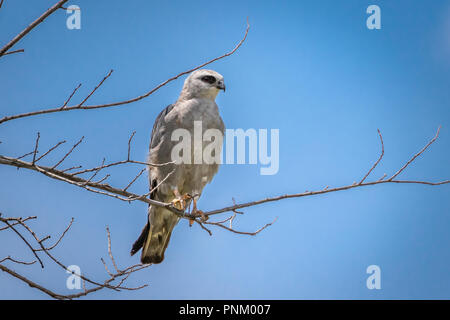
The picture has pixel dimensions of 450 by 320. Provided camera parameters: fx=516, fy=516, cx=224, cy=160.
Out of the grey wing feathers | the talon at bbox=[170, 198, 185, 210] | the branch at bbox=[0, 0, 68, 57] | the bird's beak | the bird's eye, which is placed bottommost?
the talon at bbox=[170, 198, 185, 210]

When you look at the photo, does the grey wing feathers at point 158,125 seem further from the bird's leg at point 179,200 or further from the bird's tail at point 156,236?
the bird's tail at point 156,236

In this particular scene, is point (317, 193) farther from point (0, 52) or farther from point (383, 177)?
point (0, 52)

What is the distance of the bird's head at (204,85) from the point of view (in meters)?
6.13

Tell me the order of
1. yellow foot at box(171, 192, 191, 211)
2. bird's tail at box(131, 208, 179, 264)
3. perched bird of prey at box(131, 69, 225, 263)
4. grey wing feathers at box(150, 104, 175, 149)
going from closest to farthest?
1. yellow foot at box(171, 192, 191, 211)
2. perched bird of prey at box(131, 69, 225, 263)
3. grey wing feathers at box(150, 104, 175, 149)
4. bird's tail at box(131, 208, 179, 264)

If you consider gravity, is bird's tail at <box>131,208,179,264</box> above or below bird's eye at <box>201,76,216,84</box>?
below

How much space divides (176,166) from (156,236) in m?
1.00

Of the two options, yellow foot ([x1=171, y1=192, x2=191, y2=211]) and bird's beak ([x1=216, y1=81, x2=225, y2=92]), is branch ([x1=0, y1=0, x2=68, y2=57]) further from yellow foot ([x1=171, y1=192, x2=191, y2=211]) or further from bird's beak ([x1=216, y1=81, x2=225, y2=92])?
bird's beak ([x1=216, y1=81, x2=225, y2=92])

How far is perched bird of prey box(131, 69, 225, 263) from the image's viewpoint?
225 inches

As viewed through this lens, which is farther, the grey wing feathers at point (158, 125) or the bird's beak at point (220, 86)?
the bird's beak at point (220, 86)

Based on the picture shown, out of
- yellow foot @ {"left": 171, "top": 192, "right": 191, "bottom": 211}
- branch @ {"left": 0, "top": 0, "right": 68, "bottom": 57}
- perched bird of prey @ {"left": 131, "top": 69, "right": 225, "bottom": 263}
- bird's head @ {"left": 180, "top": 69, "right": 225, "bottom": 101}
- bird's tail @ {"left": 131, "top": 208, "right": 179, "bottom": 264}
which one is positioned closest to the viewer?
branch @ {"left": 0, "top": 0, "right": 68, "bottom": 57}

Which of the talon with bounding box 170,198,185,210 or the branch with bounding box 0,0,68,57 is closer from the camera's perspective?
the branch with bounding box 0,0,68,57

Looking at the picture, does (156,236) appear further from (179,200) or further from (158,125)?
(158,125)

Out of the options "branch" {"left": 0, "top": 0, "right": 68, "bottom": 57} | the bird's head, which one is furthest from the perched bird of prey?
"branch" {"left": 0, "top": 0, "right": 68, "bottom": 57}

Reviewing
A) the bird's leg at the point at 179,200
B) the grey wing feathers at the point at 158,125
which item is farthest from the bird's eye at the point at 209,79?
the bird's leg at the point at 179,200
